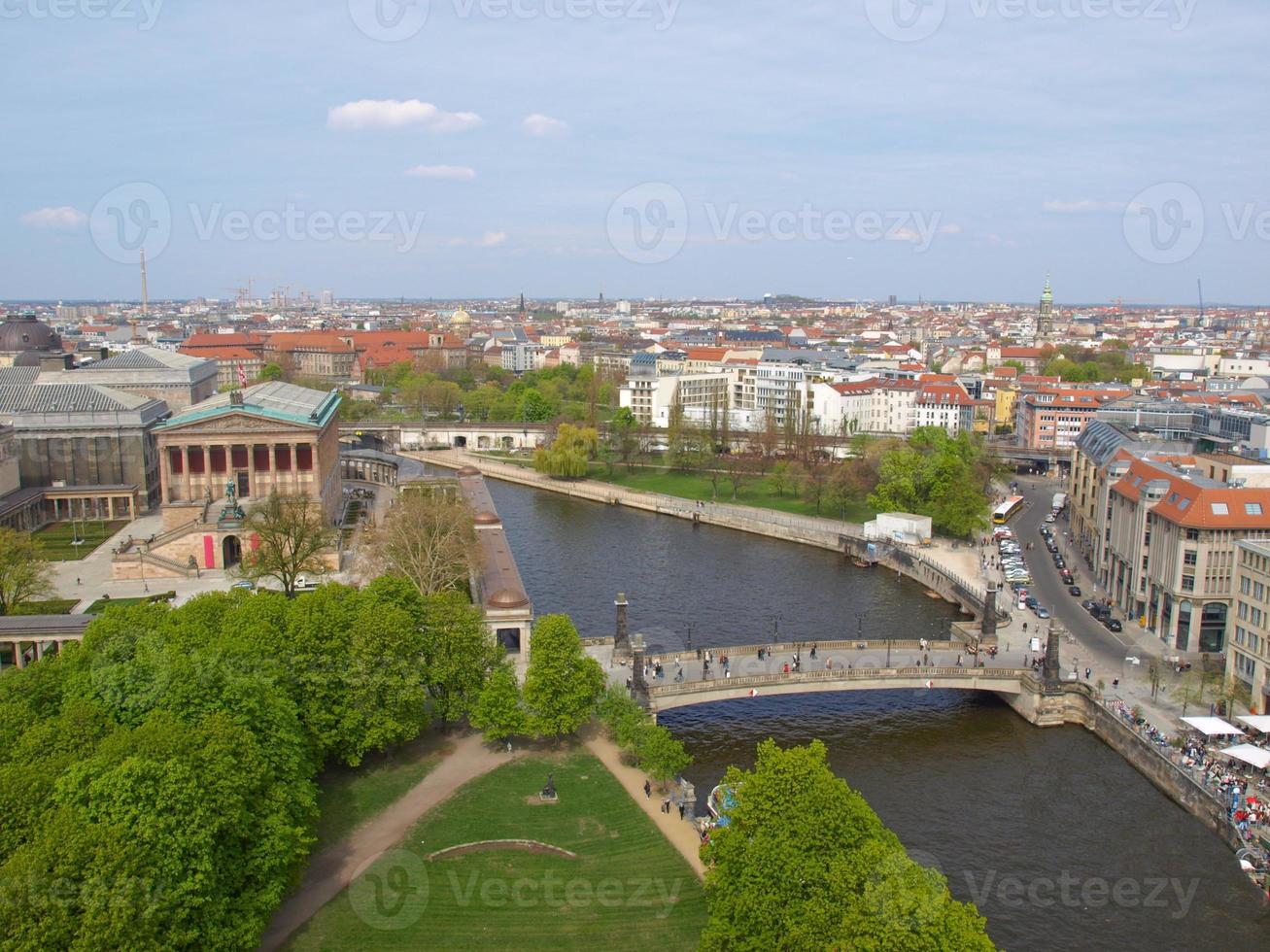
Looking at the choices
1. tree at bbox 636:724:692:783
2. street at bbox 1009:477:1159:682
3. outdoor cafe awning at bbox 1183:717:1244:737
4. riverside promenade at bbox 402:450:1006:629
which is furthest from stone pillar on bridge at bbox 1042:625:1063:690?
tree at bbox 636:724:692:783

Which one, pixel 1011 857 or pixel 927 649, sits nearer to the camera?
pixel 1011 857

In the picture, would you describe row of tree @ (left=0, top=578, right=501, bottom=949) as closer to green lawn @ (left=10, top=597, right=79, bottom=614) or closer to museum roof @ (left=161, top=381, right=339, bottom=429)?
green lawn @ (left=10, top=597, right=79, bottom=614)

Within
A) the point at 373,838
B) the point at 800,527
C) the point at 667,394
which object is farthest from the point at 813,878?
the point at 667,394

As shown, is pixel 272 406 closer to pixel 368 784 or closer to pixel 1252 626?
pixel 368 784

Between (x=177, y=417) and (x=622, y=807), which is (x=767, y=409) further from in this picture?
(x=622, y=807)

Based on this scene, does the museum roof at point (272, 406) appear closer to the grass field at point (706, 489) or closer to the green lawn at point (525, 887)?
the grass field at point (706, 489)

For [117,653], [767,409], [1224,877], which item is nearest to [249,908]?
[117,653]
